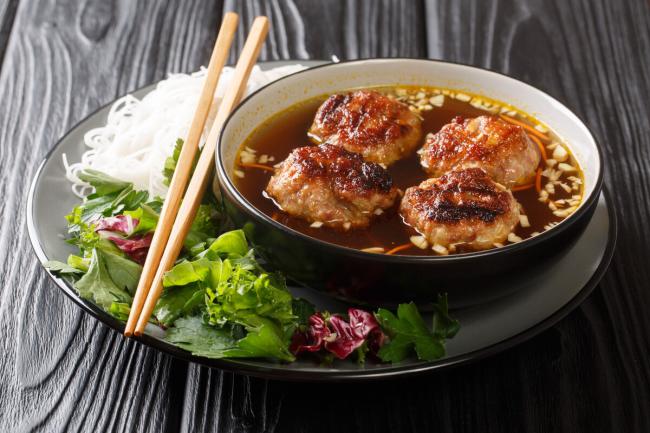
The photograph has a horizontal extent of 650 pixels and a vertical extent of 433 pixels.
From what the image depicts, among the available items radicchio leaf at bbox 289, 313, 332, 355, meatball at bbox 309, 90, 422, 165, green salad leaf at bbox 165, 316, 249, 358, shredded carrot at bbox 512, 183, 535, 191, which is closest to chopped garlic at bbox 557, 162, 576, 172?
shredded carrot at bbox 512, 183, 535, 191

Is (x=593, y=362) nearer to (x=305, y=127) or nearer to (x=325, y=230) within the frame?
(x=325, y=230)

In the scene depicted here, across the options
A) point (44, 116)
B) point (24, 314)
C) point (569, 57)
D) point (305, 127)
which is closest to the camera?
point (24, 314)

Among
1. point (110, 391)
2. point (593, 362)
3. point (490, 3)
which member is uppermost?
point (490, 3)

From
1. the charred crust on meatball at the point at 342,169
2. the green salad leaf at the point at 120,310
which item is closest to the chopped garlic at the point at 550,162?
the charred crust on meatball at the point at 342,169

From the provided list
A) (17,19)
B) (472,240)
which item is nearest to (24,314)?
(472,240)

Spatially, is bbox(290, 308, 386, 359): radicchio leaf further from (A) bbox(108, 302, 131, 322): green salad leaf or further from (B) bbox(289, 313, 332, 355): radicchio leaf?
(A) bbox(108, 302, 131, 322): green salad leaf

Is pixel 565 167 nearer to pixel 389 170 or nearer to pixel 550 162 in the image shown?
pixel 550 162
